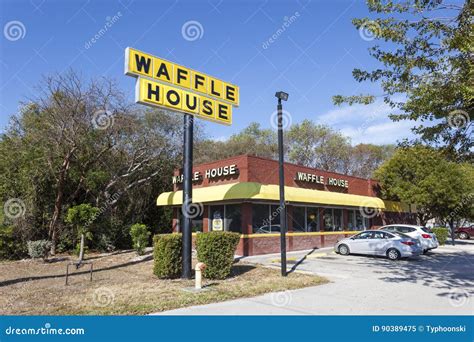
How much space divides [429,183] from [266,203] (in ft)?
44.5

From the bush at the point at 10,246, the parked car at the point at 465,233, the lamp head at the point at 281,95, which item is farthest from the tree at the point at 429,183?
the bush at the point at 10,246

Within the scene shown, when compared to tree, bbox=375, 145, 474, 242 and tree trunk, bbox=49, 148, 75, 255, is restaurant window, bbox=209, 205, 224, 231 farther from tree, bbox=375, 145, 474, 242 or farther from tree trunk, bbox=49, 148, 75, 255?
tree, bbox=375, 145, 474, 242

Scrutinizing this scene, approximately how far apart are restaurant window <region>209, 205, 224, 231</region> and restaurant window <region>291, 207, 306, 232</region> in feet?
13.1

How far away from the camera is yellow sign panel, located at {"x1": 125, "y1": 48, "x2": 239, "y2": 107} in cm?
1088

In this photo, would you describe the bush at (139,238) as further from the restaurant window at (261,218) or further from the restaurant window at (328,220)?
the restaurant window at (328,220)

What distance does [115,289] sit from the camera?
31.3 ft

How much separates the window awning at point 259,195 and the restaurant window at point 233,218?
922mm

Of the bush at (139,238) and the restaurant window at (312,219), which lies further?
the restaurant window at (312,219)

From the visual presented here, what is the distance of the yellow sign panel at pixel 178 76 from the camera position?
35.7 feet

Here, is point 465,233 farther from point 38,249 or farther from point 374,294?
point 38,249

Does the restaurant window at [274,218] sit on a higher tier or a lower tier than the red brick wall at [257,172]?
lower
